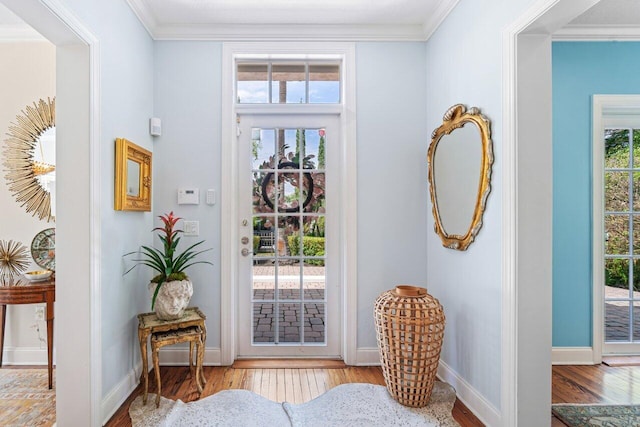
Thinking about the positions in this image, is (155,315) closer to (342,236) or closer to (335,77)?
(342,236)

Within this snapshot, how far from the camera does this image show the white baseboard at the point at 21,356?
9.37 ft

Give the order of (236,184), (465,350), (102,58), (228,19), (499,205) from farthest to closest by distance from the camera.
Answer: (236,184), (228,19), (465,350), (102,58), (499,205)

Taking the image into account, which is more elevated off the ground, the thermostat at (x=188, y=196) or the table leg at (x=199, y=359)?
the thermostat at (x=188, y=196)

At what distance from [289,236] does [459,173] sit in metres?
1.43

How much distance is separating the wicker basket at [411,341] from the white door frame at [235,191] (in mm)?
673

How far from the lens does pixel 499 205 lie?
6.45ft

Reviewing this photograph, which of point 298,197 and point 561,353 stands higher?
point 298,197

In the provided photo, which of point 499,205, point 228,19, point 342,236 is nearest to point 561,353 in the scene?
point 499,205

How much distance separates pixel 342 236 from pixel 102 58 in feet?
6.59

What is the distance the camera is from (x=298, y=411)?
222 cm

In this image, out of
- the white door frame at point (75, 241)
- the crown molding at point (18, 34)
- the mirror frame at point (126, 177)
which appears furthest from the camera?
the crown molding at point (18, 34)

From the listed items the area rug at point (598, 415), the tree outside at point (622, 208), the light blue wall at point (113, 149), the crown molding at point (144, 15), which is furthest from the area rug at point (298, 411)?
the crown molding at point (144, 15)

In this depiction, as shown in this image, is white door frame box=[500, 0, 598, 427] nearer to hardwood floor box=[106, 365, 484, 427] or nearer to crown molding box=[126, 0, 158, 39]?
hardwood floor box=[106, 365, 484, 427]

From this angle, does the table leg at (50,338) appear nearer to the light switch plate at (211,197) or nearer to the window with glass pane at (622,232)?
the light switch plate at (211,197)
